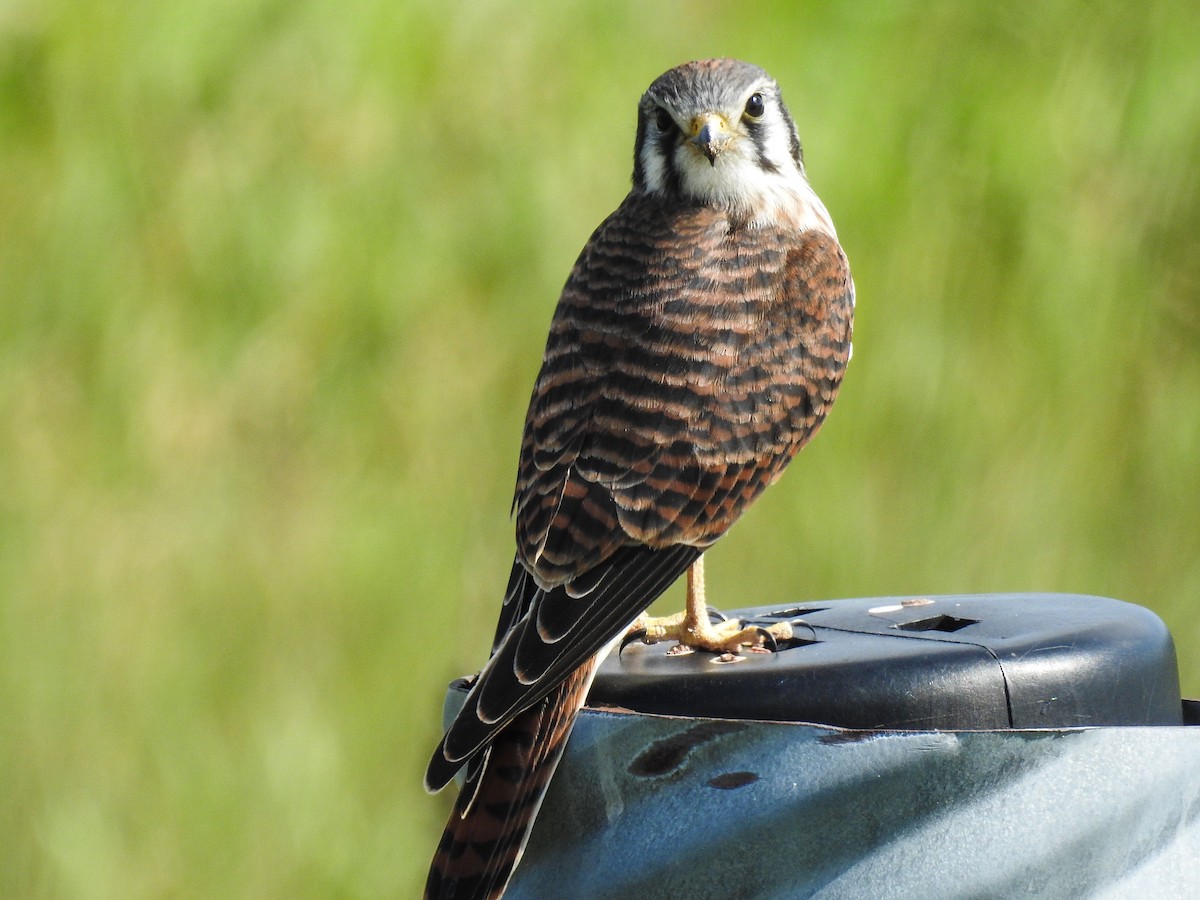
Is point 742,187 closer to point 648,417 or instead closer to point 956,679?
point 648,417

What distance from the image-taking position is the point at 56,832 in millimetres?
3264

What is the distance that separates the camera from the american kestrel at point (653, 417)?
69.8 inches

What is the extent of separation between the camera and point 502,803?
67.6 inches

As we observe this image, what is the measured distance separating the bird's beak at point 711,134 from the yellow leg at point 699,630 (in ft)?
2.67

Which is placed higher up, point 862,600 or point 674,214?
point 674,214

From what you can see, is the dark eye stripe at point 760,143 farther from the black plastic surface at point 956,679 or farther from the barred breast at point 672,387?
the black plastic surface at point 956,679

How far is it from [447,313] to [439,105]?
561mm

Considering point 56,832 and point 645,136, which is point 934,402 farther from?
point 56,832

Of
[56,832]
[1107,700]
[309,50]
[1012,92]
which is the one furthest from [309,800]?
[1012,92]

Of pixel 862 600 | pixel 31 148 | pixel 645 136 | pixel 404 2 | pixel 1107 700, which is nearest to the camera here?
pixel 1107 700

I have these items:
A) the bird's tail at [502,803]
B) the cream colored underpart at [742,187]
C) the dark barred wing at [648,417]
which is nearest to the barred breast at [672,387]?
the dark barred wing at [648,417]

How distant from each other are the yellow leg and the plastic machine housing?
165mm

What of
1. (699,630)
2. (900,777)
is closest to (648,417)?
(699,630)

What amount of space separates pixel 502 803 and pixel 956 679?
551 millimetres
